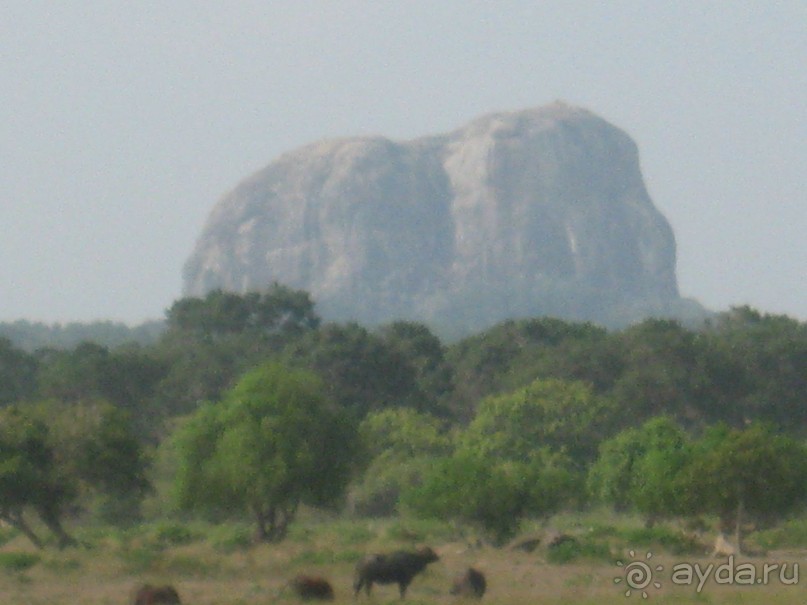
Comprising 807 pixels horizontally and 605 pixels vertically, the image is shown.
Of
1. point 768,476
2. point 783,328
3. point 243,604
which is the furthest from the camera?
→ point 783,328

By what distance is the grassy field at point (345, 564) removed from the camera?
21.7m

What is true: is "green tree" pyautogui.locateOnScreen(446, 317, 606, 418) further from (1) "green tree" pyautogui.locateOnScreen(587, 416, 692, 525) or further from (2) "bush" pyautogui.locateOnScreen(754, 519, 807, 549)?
(2) "bush" pyautogui.locateOnScreen(754, 519, 807, 549)

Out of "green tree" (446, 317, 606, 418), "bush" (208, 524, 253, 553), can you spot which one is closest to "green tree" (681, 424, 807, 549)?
"bush" (208, 524, 253, 553)

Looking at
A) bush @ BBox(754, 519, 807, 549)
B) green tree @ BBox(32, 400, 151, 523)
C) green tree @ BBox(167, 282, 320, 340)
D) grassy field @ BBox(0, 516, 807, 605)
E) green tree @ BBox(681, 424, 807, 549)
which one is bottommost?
bush @ BBox(754, 519, 807, 549)

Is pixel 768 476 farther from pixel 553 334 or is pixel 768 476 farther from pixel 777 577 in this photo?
pixel 553 334

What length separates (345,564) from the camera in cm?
2677

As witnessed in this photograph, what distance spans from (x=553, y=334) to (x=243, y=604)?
52063 mm

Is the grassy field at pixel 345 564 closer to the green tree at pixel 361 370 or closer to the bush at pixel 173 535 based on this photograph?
the bush at pixel 173 535

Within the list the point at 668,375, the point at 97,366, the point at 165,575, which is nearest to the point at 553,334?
the point at 668,375

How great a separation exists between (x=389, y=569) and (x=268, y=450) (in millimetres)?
8380

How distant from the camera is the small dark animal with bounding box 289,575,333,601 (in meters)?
20.9

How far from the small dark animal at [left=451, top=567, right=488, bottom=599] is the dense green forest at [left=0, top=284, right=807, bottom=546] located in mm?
7860

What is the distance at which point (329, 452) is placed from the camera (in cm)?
3045

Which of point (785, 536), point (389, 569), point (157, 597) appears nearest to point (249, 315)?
point (785, 536)
